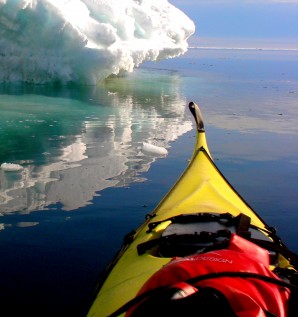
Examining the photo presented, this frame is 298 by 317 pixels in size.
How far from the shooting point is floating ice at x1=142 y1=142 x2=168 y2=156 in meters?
6.35

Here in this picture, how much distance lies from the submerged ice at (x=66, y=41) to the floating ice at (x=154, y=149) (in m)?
6.41

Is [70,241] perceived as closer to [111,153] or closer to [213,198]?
[213,198]

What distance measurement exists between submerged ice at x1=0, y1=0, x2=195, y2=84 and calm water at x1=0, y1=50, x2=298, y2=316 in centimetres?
156

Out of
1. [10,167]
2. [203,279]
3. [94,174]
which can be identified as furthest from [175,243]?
[10,167]

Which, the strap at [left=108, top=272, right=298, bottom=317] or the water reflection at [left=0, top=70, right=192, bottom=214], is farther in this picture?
the water reflection at [left=0, top=70, right=192, bottom=214]

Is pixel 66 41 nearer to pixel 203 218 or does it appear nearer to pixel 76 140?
pixel 76 140

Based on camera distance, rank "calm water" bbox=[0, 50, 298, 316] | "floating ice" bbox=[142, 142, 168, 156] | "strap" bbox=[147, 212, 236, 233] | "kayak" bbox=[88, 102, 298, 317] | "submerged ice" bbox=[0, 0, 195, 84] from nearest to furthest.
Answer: "kayak" bbox=[88, 102, 298, 317] < "strap" bbox=[147, 212, 236, 233] < "calm water" bbox=[0, 50, 298, 316] < "floating ice" bbox=[142, 142, 168, 156] < "submerged ice" bbox=[0, 0, 195, 84]

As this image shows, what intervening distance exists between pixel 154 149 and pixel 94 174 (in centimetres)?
132

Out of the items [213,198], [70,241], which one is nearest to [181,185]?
[213,198]

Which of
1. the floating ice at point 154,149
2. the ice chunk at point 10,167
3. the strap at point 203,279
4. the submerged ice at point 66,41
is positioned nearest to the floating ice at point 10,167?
the ice chunk at point 10,167

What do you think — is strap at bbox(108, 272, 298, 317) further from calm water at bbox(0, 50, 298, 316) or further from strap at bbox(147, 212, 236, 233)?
calm water at bbox(0, 50, 298, 316)

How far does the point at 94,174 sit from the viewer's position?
528 cm

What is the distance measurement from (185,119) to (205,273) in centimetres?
799

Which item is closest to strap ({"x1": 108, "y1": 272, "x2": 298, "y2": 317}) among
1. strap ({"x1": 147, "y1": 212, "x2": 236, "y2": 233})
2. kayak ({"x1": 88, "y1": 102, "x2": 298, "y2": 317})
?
kayak ({"x1": 88, "y1": 102, "x2": 298, "y2": 317})
